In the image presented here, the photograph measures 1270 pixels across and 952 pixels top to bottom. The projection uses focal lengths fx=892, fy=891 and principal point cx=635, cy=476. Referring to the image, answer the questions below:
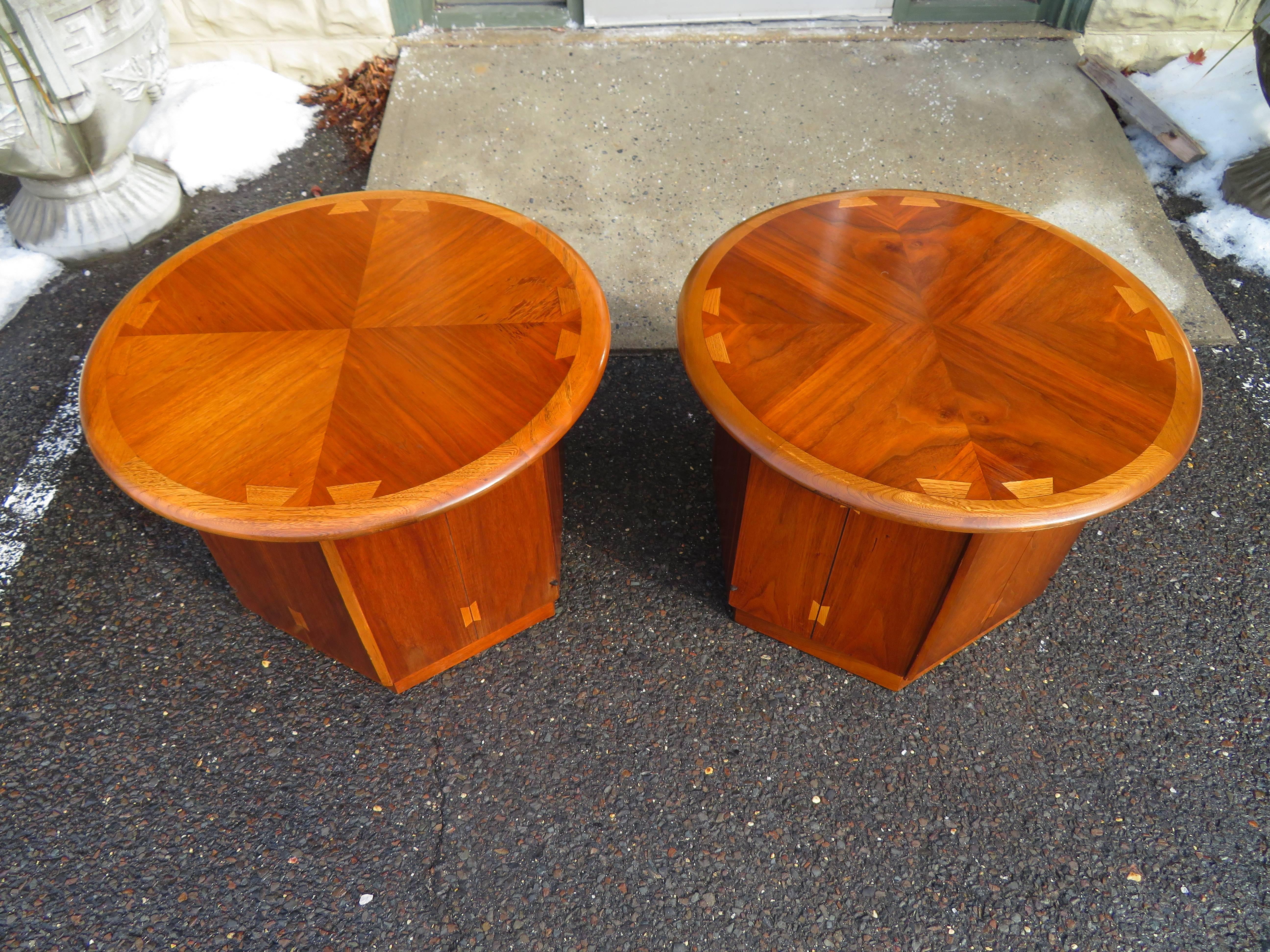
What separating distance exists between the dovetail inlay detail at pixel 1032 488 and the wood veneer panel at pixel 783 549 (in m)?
0.32

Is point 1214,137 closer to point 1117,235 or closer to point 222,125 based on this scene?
point 1117,235

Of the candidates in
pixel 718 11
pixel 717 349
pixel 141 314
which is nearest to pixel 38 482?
pixel 141 314

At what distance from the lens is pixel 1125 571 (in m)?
2.40

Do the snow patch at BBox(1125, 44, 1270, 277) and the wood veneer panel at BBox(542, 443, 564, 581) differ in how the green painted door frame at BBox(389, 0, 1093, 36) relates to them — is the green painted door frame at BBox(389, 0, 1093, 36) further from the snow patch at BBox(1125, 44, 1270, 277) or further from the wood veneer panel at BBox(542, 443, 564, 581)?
the wood veneer panel at BBox(542, 443, 564, 581)

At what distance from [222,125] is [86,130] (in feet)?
2.34

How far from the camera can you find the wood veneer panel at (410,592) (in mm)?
1794

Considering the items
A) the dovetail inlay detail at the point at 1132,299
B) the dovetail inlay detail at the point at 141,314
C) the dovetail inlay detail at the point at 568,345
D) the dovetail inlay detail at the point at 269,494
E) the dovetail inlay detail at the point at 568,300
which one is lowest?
the dovetail inlay detail at the point at 269,494

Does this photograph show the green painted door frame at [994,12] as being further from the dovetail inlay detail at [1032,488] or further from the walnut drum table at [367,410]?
the dovetail inlay detail at [1032,488]

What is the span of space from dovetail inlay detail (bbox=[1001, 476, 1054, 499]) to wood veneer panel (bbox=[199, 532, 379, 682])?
1336 mm

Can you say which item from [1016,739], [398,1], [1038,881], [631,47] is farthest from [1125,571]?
[398,1]

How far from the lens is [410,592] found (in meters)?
1.92

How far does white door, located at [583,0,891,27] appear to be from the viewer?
151 inches

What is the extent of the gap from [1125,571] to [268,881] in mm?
2233

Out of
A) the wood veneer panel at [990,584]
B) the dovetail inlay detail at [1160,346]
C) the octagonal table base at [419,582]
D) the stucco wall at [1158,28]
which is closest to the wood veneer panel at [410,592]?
the octagonal table base at [419,582]
